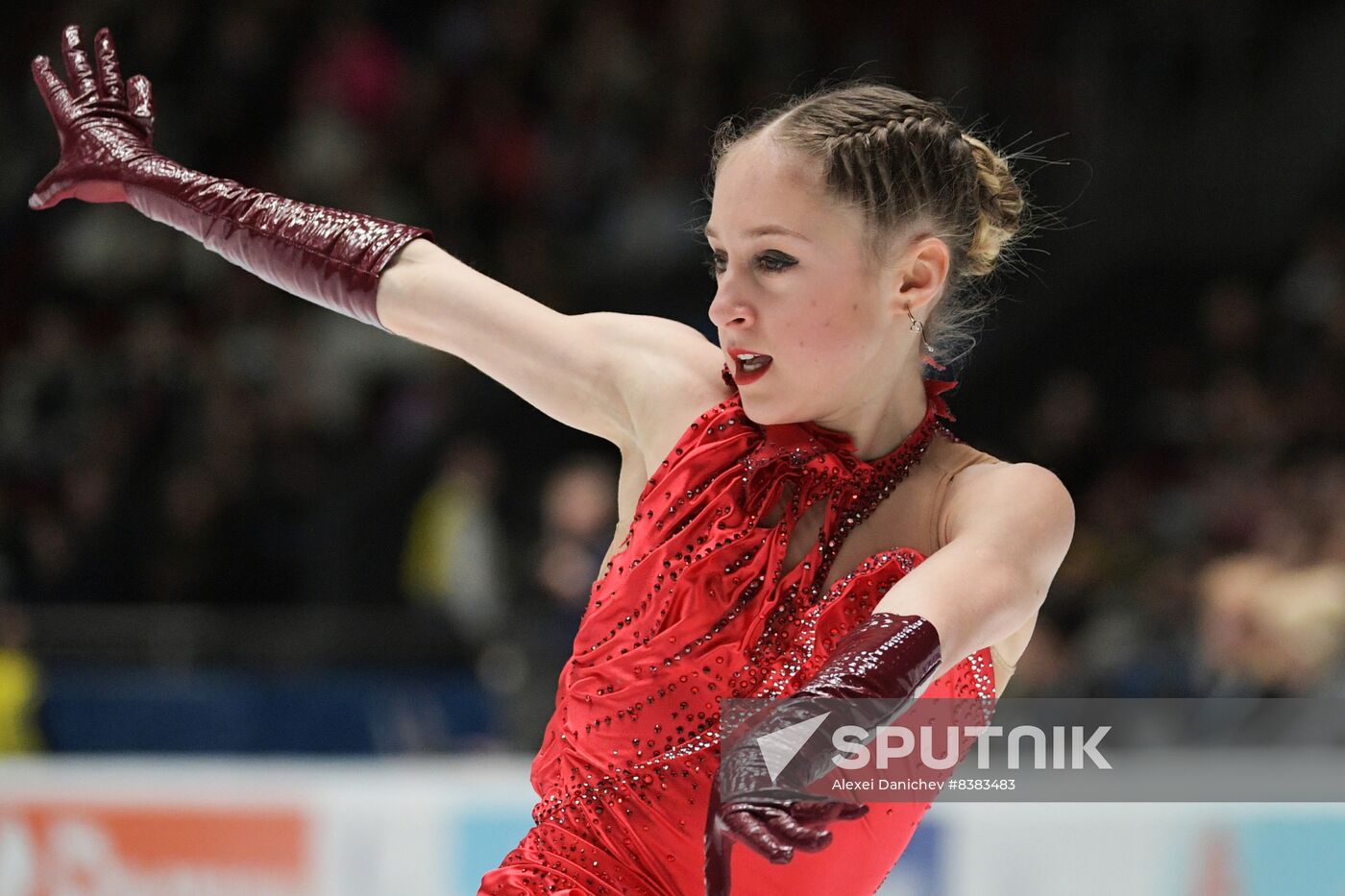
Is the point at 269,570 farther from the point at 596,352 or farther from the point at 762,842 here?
the point at 762,842

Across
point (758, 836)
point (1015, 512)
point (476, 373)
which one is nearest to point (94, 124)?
point (1015, 512)

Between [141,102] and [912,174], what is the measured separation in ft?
3.84

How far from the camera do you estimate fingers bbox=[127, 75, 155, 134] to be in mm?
2414

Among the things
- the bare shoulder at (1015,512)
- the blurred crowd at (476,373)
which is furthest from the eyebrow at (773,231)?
the blurred crowd at (476,373)

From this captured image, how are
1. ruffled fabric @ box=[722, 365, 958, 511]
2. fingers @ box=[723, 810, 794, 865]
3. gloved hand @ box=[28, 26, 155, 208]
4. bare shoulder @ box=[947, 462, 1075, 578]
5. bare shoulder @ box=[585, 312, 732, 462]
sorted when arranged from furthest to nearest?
gloved hand @ box=[28, 26, 155, 208]
bare shoulder @ box=[585, 312, 732, 462]
ruffled fabric @ box=[722, 365, 958, 511]
bare shoulder @ box=[947, 462, 1075, 578]
fingers @ box=[723, 810, 794, 865]

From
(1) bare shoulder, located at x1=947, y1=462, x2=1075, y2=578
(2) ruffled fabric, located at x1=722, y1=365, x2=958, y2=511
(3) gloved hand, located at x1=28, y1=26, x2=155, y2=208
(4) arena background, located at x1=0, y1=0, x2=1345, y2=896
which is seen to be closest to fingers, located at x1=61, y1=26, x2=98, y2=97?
(3) gloved hand, located at x1=28, y1=26, x2=155, y2=208

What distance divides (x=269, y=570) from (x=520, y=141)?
271 cm

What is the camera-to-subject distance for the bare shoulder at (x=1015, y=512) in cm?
181

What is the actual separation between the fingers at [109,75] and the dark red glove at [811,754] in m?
1.40

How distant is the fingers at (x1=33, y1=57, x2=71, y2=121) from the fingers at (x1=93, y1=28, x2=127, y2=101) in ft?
0.18

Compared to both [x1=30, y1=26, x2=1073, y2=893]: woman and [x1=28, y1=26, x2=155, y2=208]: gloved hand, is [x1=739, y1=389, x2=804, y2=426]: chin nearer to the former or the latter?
[x1=30, y1=26, x2=1073, y2=893]: woman

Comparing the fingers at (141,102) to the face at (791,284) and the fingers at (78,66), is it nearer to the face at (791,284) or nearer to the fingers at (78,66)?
the fingers at (78,66)

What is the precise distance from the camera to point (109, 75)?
2.42 metres

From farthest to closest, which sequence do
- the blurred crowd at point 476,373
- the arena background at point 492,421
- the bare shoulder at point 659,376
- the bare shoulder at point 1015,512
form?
the blurred crowd at point 476,373 → the arena background at point 492,421 → the bare shoulder at point 659,376 → the bare shoulder at point 1015,512
